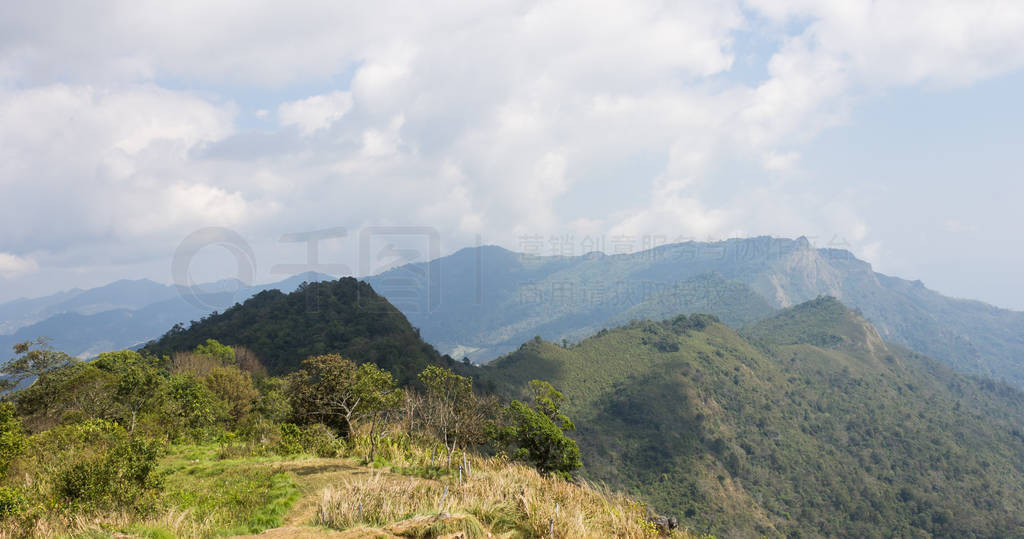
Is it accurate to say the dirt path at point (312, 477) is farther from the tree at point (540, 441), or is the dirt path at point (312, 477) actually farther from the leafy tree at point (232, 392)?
the leafy tree at point (232, 392)

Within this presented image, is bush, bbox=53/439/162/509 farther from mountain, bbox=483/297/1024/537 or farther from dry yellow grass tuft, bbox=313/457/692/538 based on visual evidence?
mountain, bbox=483/297/1024/537

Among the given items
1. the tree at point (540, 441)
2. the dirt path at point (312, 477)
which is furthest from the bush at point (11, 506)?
the tree at point (540, 441)

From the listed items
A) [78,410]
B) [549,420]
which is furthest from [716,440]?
[78,410]

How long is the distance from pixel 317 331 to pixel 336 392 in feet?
233

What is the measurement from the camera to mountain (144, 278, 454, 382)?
247 feet

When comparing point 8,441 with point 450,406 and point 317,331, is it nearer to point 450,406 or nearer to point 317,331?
point 450,406

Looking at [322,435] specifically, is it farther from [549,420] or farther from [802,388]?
[802,388]

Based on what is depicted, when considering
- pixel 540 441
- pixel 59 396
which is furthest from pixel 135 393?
pixel 540 441

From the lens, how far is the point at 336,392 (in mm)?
17797

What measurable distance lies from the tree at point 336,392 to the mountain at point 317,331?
2074 inches

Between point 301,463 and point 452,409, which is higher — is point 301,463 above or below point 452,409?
below

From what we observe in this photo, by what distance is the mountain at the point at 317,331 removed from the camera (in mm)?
75312

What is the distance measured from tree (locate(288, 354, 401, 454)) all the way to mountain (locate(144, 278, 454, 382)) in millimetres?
52677

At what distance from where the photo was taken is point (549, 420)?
26172mm
